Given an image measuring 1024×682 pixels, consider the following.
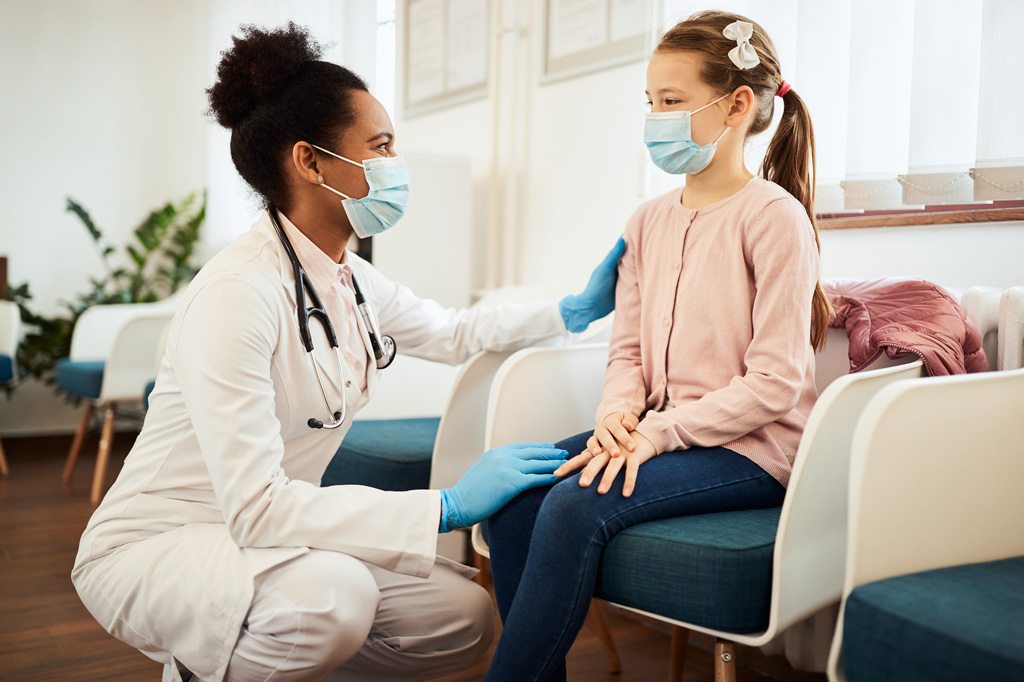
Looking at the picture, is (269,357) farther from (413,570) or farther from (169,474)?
(413,570)

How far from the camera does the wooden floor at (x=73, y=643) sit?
1.76 m

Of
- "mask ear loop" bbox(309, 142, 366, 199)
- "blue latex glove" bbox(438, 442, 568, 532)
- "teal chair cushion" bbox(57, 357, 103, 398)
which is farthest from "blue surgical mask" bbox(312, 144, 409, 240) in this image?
"teal chair cushion" bbox(57, 357, 103, 398)

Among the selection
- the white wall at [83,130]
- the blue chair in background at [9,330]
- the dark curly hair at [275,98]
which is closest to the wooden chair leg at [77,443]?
the blue chair in background at [9,330]

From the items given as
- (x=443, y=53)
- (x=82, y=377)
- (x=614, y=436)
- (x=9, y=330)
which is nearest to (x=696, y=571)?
(x=614, y=436)

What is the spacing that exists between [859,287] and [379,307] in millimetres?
840

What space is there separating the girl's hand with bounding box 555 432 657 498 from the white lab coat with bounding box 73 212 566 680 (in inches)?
8.0

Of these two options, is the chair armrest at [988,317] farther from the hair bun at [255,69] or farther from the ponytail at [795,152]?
the hair bun at [255,69]

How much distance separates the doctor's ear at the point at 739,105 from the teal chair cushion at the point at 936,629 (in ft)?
2.34

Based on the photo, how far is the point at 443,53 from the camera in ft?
11.0

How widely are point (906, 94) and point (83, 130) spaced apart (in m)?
4.25

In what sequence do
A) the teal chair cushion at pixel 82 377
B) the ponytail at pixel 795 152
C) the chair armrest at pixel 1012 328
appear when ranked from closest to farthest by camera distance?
the chair armrest at pixel 1012 328, the ponytail at pixel 795 152, the teal chair cushion at pixel 82 377

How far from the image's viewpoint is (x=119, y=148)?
4820 mm

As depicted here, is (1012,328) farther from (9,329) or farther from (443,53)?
(9,329)

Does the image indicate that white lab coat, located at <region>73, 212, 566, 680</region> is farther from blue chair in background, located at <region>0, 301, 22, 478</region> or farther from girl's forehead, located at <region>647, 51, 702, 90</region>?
blue chair in background, located at <region>0, 301, 22, 478</region>
